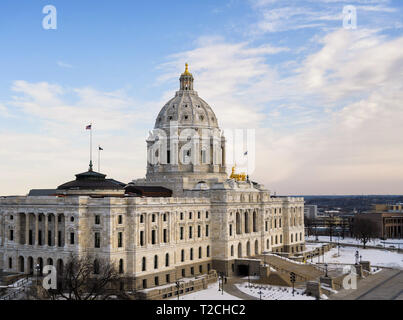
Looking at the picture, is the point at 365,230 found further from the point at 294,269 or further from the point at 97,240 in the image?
the point at 97,240

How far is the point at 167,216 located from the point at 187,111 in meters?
33.9

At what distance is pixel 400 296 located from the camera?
3142 inches

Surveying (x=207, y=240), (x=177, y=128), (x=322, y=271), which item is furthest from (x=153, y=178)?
(x=322, y=271)

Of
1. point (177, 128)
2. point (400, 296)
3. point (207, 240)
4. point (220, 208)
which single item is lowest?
point (400, 296)

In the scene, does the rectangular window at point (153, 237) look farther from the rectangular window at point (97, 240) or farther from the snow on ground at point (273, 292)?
the snow on ground at point (273, 292)

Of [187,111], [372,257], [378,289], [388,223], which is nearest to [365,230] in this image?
[372,257]

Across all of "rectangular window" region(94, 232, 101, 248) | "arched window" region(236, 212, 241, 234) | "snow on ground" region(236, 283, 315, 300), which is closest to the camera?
Answer: "snow on ground" region(236, 283, 315, 300)

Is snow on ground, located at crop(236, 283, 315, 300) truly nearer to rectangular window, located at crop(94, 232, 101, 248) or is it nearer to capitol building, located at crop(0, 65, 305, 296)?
capitol building, located at crop(0, 65, 305, 296)

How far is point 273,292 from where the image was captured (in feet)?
273

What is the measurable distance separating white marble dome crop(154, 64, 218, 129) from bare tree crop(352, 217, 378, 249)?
69257mm

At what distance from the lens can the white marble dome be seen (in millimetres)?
115250

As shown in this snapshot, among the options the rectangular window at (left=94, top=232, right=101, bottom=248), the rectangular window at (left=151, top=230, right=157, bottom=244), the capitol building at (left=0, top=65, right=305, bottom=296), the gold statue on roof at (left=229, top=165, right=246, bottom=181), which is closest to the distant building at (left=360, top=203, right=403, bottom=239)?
the capitol building at (left=0, top=65, right=305, bottom=296)
